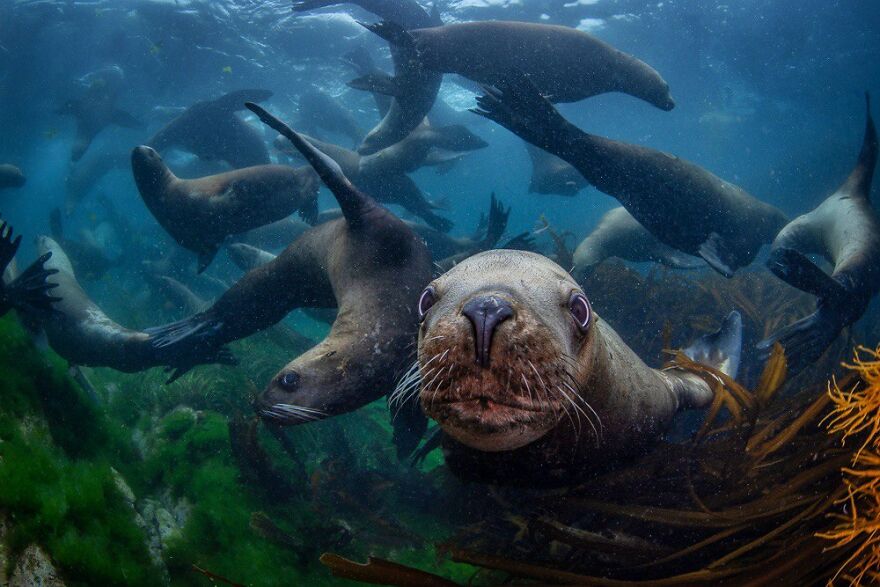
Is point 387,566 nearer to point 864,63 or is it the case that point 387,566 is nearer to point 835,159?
point 835,159

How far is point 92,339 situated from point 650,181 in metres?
7.55

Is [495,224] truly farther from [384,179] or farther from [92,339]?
[92,339]

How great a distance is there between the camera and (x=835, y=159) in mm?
24516

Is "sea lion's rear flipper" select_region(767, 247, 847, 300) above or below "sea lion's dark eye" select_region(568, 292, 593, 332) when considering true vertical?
below

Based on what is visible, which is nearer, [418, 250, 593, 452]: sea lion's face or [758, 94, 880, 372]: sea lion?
[418, 250, 593, 452]: sea lion's face

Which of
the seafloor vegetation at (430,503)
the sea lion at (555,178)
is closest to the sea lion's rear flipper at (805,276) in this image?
the seafloor vegetation at (430,503)

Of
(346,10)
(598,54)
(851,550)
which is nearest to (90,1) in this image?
(346,10)

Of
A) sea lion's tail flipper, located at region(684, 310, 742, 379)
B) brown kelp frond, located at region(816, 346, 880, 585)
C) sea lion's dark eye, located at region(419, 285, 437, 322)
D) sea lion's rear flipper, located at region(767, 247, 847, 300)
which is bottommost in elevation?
sea lion's tail flipper, located at region(684, 310, 742, 379)

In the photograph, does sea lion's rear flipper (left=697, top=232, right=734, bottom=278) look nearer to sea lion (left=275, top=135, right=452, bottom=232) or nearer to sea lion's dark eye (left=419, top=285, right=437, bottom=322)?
sea lion's dark eye (left=419, top=285, right=437, bottom=322)

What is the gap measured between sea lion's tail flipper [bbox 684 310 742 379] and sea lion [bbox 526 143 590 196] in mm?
8245

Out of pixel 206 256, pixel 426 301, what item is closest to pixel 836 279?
pixel 426 301

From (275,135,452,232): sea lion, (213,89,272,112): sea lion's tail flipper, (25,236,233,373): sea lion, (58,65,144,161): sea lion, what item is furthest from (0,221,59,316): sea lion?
(58,65,144,161): sea lion

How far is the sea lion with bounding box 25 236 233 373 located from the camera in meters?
5.52

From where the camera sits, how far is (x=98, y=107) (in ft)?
65.6
